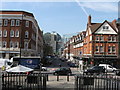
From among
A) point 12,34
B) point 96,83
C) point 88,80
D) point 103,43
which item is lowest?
point 96,83

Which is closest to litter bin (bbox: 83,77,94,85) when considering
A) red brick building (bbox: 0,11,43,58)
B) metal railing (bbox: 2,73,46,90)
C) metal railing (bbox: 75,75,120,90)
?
metal railing (bbox: 75,75,120,90)

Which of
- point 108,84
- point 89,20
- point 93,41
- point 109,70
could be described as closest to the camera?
point 108,84

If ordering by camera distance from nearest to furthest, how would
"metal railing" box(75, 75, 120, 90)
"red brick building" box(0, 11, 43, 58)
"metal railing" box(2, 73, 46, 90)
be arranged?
"metal railing" box(75, 75, 120, 90) → "metal railing" box(2, 73, 46, 90) → "red brick building" box(0, 11, 43, 58)

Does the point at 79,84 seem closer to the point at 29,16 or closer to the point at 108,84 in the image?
the point at 108,84

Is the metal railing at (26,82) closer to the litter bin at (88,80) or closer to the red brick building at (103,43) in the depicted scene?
the litter bin at (88,80)

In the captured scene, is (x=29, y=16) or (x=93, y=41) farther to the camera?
(x=29, y=16)

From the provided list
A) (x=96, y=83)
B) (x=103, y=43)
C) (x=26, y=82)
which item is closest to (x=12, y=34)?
(x=103, y=43)

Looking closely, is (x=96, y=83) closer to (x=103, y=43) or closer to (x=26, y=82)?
(x=26, y=82)

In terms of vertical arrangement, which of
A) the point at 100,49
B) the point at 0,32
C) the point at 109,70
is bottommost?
the point at 109,70

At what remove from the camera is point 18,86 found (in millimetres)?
12938

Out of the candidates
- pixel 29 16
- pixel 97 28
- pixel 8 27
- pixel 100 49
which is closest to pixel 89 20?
pixel 97 28

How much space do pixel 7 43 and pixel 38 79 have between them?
3859 centimetres

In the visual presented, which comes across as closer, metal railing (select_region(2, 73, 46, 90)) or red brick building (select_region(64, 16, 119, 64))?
metal railing (select_region(2, 73, 46, 90))

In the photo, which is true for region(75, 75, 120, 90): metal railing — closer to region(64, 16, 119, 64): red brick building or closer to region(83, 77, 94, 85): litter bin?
region(83, 77, 94, 85): litter bin
